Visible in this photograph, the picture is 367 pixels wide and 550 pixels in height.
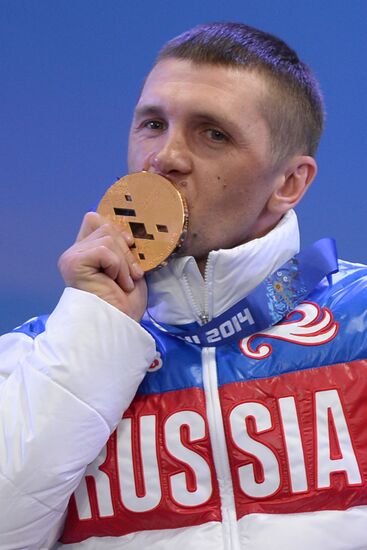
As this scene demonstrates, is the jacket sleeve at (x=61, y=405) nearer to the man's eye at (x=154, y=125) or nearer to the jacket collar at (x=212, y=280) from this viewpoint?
the jacket collar at (x=212, y=280)

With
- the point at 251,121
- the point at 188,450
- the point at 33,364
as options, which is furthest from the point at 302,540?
the point at 251,121

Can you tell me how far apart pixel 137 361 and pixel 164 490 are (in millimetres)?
189

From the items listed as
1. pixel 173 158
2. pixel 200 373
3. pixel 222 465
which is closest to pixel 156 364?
pixel 200 373

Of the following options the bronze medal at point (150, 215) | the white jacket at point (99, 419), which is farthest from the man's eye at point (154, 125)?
the white jacket at point (99, 419)

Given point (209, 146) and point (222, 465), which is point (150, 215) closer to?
point (209, 146)

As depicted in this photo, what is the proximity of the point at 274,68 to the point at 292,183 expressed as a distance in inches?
7.2

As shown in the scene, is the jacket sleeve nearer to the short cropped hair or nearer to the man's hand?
the man's hand

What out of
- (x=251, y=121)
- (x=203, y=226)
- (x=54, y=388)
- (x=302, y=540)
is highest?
(x=251, y=121)

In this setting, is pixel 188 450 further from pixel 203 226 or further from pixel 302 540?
pixel 203 226

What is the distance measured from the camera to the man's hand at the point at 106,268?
1.00 meters

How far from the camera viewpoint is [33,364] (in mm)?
980

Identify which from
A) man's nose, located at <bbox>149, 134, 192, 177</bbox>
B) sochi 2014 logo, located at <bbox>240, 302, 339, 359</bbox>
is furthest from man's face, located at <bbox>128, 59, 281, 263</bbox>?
sochi 2014 logo, located at <bbox>240, 302, 339, 359</bbox>

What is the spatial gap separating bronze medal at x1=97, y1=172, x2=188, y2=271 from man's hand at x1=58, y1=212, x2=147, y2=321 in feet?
0.06

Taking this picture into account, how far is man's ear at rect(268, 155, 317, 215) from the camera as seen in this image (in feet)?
3.88
